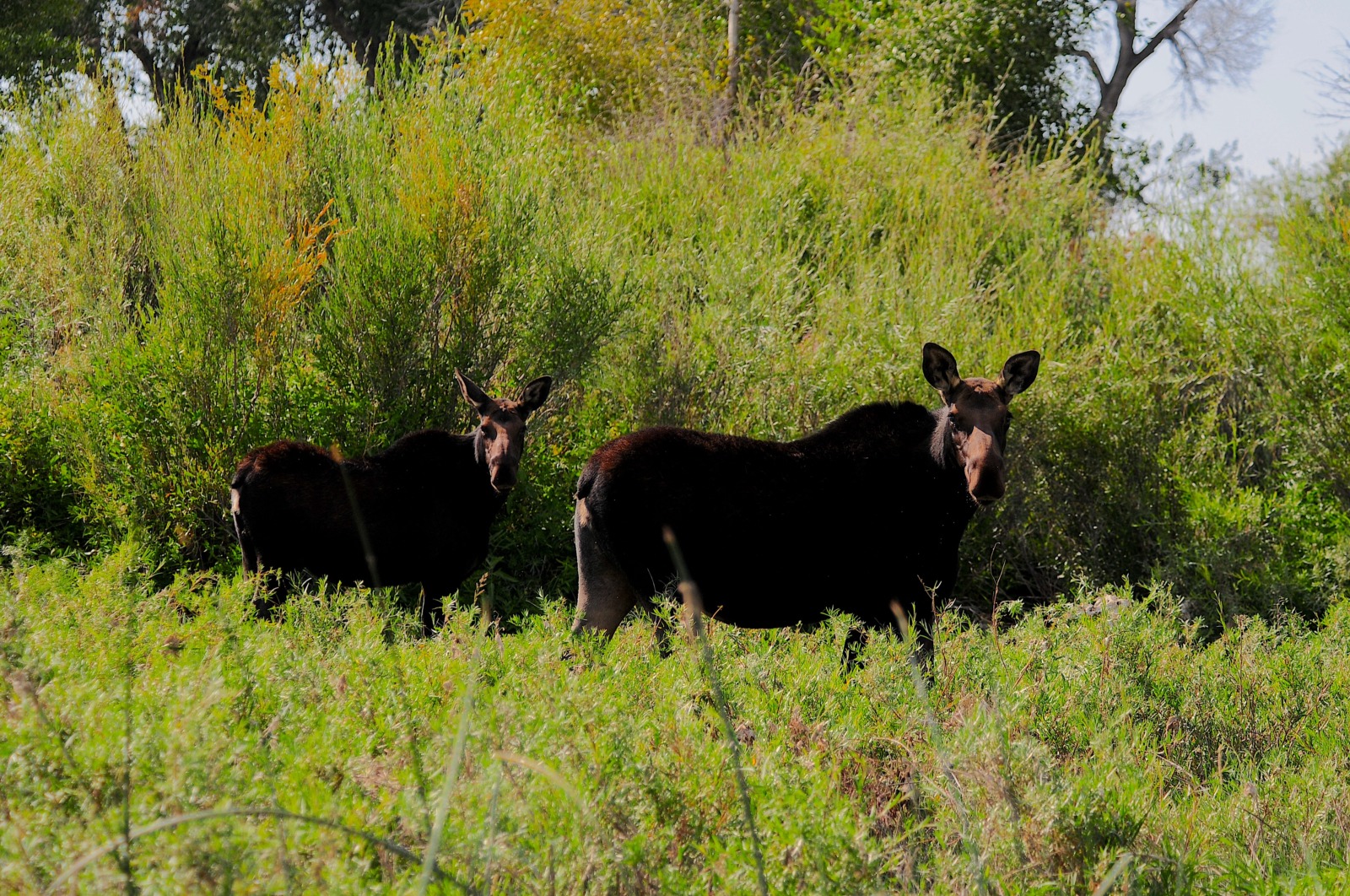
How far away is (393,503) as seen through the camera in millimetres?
7516

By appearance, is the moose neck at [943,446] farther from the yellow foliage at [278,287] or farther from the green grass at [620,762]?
the yellow foliage at [278,287]

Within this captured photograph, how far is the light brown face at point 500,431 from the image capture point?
725 centimetres

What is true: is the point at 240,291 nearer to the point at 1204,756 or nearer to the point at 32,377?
the point at 32,377

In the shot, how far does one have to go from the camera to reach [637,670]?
5113mm

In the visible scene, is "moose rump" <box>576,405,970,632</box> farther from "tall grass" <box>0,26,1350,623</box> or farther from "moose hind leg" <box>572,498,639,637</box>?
"tall grass" <box>0,26,1350,623</box>

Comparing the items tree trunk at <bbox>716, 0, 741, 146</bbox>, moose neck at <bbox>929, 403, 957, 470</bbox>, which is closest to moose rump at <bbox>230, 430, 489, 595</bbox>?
moose neck at <bbox>929, 403, 957, 470</bbox>

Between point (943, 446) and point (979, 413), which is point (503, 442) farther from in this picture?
point (979, 413)

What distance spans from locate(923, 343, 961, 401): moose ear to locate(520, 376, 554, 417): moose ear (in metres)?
2.80

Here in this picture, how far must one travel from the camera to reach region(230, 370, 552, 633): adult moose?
715cm

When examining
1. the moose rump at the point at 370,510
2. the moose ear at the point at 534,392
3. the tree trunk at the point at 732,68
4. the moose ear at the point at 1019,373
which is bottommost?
the moose rump at the point at 370,510

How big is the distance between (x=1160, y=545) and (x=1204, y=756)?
542 cm

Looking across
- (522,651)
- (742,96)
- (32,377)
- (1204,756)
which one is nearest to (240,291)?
(32,377)

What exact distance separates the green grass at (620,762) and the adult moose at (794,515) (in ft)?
1.13

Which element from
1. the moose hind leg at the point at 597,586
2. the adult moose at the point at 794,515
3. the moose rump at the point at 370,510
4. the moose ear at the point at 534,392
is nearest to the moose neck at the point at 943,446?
the adult moose at the point at 794,515
